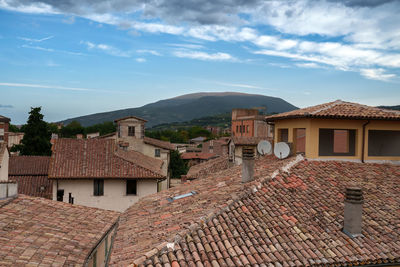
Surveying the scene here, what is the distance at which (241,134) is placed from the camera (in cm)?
5694

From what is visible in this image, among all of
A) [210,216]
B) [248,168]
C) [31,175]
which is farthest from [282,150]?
[31,175]

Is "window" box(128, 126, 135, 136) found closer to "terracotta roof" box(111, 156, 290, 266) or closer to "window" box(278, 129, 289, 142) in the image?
"window" box(278, 129, 289, 142)

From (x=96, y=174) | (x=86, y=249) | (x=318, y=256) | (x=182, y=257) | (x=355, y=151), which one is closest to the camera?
(x=182, y=257)

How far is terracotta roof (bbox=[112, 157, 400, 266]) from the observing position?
269 inches

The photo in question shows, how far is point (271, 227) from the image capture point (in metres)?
7.95

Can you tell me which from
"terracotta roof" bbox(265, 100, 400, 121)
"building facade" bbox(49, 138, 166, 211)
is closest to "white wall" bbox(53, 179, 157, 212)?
"building facade" bbox(49, 138, 166, 211)

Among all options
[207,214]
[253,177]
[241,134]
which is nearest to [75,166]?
[253,177]

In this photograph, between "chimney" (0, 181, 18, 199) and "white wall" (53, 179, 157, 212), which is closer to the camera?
"chimney" (0, 181, 18, 199)

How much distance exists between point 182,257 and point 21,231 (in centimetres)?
578

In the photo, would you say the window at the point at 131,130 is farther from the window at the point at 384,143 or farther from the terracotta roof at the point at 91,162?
the window at the point at 384,143

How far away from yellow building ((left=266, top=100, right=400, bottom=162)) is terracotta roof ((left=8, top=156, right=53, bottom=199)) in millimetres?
18961

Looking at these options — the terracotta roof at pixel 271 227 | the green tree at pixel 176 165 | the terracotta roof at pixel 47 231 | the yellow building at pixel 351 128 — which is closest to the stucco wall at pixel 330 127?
the yellow building at pixel 351 128

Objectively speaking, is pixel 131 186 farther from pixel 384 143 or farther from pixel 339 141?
pixel 384 143

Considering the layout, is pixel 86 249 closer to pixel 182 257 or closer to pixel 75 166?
pixel 182 257
